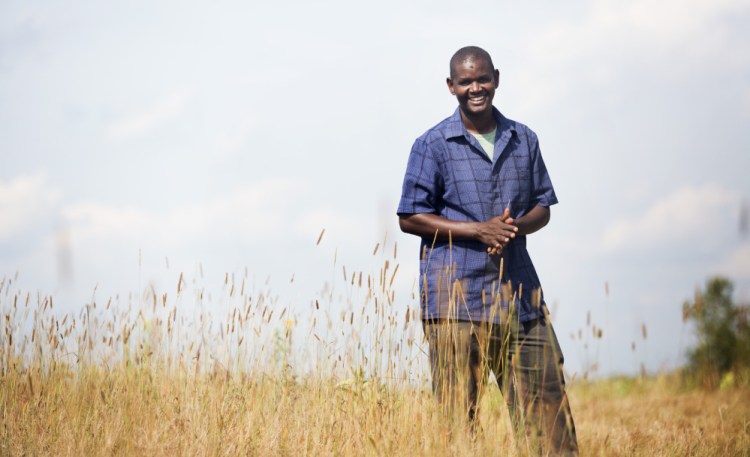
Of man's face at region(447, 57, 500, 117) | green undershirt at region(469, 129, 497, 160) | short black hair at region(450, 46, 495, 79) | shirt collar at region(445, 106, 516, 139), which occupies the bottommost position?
green undershirt at region(469, 129, 497, 160)

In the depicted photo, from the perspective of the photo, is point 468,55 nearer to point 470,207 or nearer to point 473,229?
point 470,207

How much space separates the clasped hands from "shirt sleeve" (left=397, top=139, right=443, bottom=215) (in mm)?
306

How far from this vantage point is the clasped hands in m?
3.49

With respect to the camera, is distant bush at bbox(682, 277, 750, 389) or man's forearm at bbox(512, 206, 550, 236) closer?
man's forearm at bbox(512, 206, 550, 236)

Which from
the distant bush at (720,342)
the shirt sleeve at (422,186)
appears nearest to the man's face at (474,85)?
the shirt sleeve at (422,186)

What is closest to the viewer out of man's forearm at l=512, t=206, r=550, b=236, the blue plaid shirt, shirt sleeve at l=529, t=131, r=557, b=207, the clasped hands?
the clasped hands

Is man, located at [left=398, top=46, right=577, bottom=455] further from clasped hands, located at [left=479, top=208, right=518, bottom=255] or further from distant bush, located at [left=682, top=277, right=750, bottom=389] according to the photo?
distant bush, located at [left=682, top=277, right=750, bottom=389]

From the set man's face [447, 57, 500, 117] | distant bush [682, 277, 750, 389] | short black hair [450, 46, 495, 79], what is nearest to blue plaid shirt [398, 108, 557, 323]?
man's face [447, 57, 500, 117]

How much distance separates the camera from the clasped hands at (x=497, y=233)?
11.5ft

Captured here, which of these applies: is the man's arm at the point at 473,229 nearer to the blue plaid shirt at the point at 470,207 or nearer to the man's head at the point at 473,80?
the blue plaid shirt at the point at 470,207

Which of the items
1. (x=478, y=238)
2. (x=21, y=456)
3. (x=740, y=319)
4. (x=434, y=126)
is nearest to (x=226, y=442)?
(x=21, y=456)

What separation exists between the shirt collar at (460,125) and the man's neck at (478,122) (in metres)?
0.03

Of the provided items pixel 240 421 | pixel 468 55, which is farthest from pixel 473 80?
pixel 240 421

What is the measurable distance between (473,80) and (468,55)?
136 millimetres
